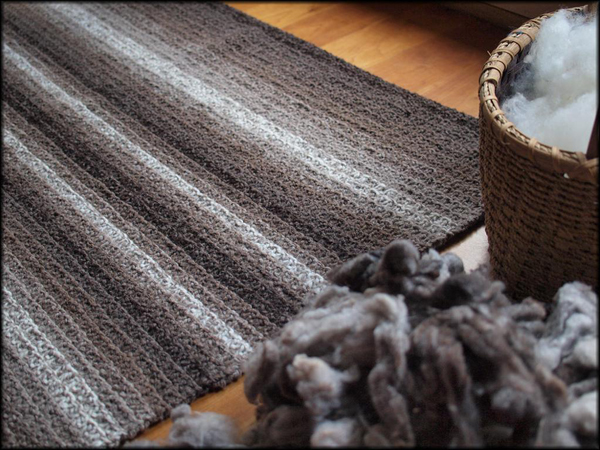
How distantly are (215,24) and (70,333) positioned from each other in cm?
106

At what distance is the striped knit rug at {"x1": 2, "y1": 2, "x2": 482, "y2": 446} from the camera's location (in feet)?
2.78

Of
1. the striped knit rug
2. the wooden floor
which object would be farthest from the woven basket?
the wooden floor

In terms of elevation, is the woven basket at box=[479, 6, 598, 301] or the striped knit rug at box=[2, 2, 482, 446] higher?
the woven basket at box=[479, 6, 598, 301]

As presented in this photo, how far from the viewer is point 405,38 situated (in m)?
1.62

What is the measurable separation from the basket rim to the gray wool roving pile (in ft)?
0.44

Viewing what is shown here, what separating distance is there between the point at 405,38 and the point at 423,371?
122cm

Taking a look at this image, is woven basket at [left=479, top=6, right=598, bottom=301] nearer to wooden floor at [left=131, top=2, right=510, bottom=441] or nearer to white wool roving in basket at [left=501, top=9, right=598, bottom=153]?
white wool roving in basket at [left=501, top=9, right=598, bottom=153]

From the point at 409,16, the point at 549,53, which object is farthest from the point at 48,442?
the point at 409,16

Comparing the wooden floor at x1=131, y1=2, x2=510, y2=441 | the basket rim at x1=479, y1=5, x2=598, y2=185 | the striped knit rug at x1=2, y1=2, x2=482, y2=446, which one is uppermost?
the basket rim at x1=479, y1=5, x2=598, y2=185

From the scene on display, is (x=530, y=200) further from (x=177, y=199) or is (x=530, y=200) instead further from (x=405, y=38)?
(x=405, y=38)

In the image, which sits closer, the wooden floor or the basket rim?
the basket rim

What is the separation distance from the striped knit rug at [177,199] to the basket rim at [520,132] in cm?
29

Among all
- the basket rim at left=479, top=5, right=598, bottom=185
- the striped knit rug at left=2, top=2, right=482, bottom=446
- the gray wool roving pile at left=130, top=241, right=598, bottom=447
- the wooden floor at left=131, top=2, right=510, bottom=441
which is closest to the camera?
the gray wool roving pile at left=130, top=241, right=598, bottom=447

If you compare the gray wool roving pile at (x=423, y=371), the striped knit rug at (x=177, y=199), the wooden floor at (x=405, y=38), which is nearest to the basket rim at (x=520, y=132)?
the gray wool roving pile at (x=423, y=371)
